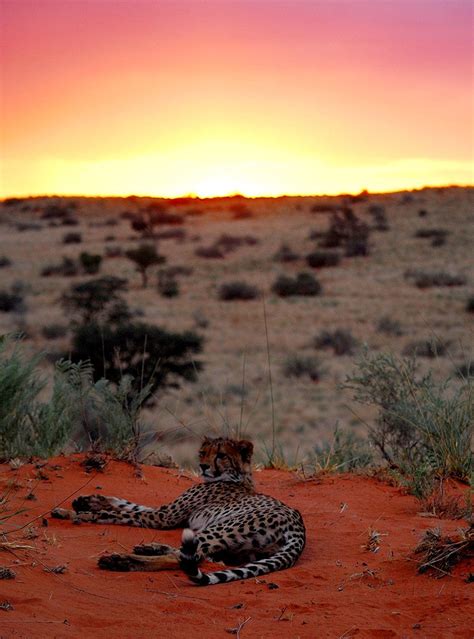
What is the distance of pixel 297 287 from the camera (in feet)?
104

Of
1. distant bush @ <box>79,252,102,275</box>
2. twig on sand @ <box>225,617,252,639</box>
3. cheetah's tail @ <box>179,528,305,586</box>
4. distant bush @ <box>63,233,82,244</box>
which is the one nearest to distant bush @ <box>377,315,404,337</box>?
distant bush @ <box>79,252,102,275</box>

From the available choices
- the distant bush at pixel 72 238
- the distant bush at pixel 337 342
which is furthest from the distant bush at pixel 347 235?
the distant bush at pixel 337 342

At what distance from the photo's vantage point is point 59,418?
7797mm

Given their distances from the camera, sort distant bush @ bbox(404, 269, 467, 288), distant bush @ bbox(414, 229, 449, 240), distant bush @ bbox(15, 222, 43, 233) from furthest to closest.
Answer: distant bush @ bbox(15, 222, 43, 233) → distant bush @ bbox(414, 229, 449, 240) → distant bush @ bbox(404, 269, 467, 288)

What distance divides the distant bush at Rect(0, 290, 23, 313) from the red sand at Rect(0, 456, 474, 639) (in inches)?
936

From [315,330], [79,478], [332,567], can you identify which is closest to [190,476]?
[79,478]

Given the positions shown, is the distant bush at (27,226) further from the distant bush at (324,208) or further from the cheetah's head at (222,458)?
the cheetah's head at (222,458)

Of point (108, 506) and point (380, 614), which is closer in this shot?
point (380, 614)

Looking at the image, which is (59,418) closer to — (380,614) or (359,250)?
(380,614)

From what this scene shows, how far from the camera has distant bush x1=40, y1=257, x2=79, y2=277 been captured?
1438 inches

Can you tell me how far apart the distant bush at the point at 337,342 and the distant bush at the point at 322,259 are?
1475 cm

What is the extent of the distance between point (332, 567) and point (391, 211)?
54144 millimetres

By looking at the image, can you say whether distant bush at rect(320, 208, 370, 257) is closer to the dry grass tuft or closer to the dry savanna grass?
the dry savanna grass

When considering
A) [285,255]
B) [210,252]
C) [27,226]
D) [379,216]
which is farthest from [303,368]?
[27,226]
